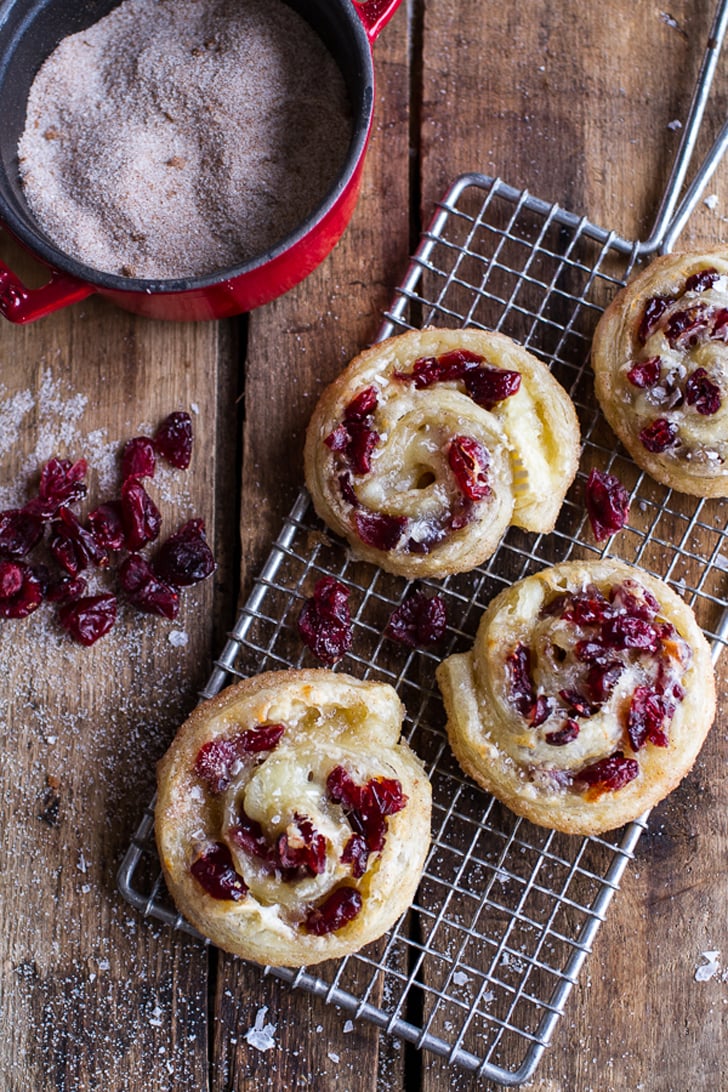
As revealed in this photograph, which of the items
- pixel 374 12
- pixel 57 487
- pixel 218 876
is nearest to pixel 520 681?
pixel 218 876

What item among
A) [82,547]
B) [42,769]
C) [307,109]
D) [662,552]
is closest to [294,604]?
[82,547]

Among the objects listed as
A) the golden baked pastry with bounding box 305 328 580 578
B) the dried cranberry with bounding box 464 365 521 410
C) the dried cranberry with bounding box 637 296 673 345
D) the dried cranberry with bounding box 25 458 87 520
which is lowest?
the dried cranberry with bounding box 25 458 87 520

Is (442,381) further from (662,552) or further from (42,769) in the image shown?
(42,769)

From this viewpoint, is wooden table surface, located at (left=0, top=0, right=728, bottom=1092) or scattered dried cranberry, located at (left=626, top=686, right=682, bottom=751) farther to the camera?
wooden table surface, located at (left=0, top=0, right=728, bottom=1092)

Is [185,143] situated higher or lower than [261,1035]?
higher

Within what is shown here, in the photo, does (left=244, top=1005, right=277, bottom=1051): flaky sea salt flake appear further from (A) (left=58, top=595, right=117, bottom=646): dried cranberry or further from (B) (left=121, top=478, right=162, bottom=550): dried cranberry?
(B) (left=121, top=478, right=162, bottom=550): dried cranberry

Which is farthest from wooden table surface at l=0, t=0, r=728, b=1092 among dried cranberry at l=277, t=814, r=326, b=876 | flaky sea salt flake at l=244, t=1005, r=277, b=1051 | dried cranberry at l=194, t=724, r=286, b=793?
dried cranberry at l=277, t=814, r=326, b=876

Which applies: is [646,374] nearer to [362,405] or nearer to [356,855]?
[362,405]

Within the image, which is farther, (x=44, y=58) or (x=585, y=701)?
(x=44, y=58)
